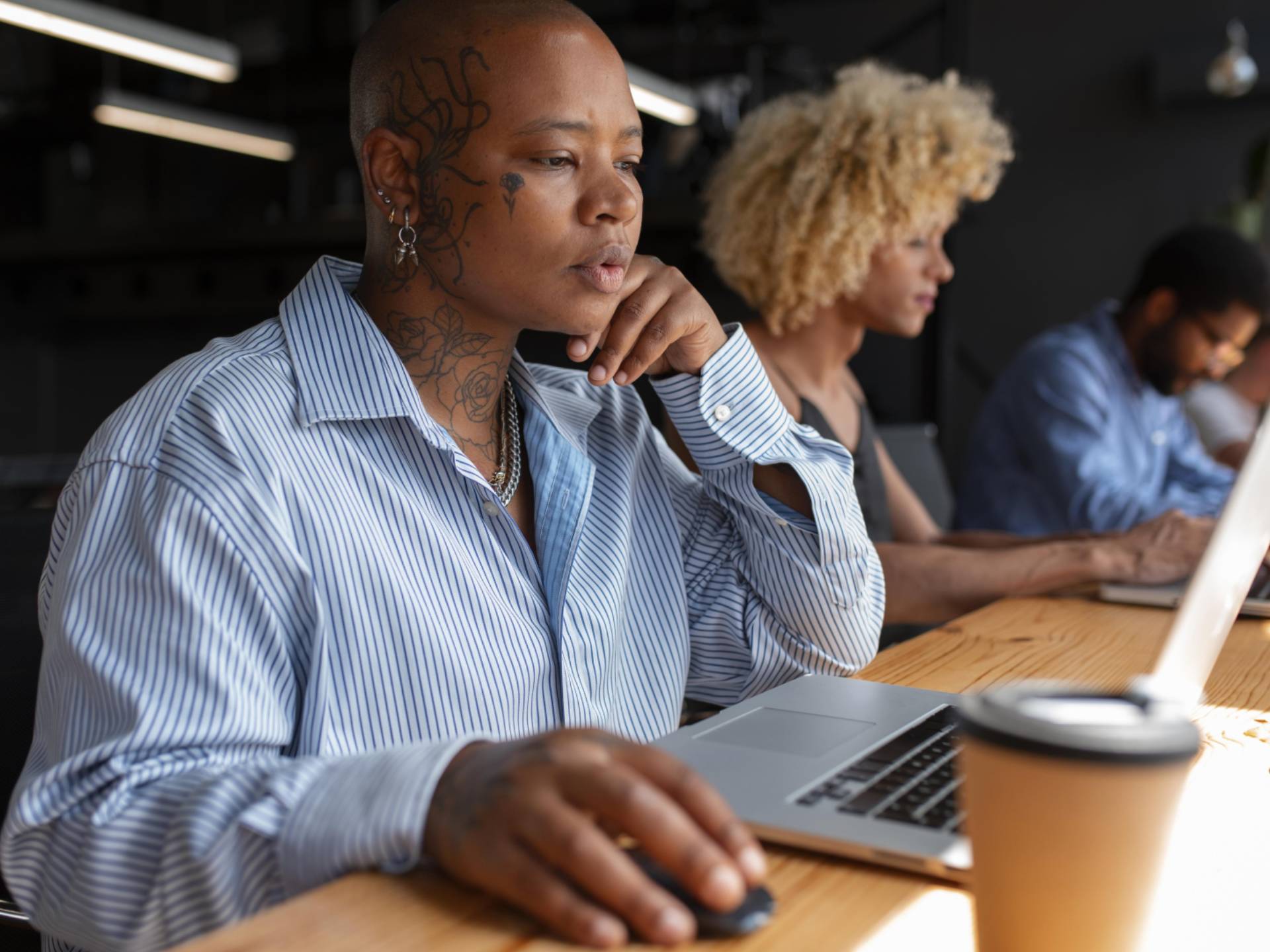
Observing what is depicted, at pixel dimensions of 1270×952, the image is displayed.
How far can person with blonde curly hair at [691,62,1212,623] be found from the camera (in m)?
2.19

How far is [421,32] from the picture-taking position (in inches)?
39.8

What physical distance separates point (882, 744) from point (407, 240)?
0.57m

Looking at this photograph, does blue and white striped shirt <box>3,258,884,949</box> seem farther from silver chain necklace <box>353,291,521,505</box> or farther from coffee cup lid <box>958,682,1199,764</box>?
coffee cup lid <box>958,682,1199,764</box>

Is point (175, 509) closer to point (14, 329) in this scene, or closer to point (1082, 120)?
point (1082, 120)

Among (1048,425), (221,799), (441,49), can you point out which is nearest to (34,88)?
(1048,425)

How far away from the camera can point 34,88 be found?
6.51m

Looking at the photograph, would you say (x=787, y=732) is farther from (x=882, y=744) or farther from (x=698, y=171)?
(x=698, y=171)

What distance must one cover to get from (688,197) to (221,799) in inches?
175

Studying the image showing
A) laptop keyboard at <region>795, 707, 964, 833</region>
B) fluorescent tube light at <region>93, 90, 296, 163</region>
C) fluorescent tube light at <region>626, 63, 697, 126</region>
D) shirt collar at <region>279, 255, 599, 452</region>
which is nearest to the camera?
laptop keyboard at <region>795, 707, 964, 833</region>

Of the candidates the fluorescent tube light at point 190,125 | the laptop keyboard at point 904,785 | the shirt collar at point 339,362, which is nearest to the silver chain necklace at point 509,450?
the shirt collar at point 339,362

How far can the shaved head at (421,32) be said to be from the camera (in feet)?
3.25

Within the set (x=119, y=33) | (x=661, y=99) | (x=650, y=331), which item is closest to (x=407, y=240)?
(x=650, y=331)

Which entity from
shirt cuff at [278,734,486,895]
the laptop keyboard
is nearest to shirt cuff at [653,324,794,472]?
the laptop keyboard

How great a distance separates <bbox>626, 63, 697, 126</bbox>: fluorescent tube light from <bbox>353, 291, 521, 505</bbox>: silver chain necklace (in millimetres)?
3386
